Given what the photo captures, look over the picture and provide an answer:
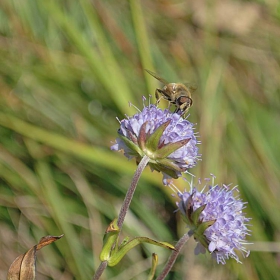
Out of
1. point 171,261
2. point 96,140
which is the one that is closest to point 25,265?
point 171,261

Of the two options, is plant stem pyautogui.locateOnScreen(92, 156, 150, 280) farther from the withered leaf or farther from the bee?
the bee

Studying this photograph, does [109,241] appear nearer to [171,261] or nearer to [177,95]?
[171,261]

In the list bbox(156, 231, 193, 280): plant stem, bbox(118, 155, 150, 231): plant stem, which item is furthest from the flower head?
bbox(156, 231, 193, 280): plant stem

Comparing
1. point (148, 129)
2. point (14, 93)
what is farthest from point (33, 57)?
point (148, 129)

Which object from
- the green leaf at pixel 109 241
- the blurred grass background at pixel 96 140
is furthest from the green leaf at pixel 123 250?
the blurred grass background at pixel 96 140

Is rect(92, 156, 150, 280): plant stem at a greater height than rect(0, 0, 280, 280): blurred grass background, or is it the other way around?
rect(92, 156, 150, 280): plant stem
